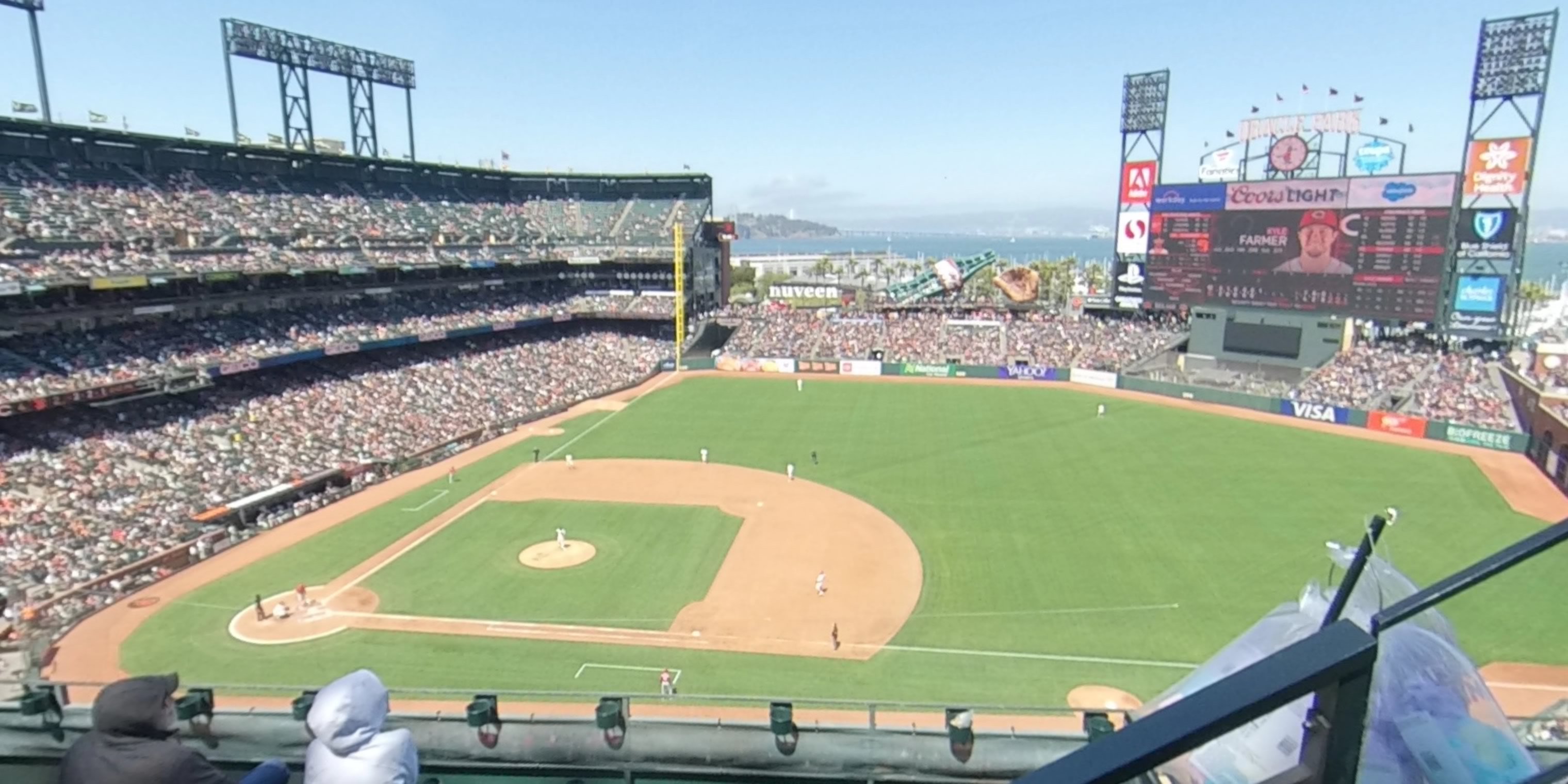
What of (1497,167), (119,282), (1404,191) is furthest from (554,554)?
(1497,167)

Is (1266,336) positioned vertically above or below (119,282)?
below

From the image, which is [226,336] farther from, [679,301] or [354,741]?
[354,741]

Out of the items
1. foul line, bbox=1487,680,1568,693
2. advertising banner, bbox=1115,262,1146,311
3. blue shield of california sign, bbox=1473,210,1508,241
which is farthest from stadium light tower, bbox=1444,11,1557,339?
foul line, bbox=1487,680,1568,693

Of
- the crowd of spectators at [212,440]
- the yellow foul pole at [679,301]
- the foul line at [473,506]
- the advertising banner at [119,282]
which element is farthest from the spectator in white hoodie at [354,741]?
the yellow foul pole at [679,301]

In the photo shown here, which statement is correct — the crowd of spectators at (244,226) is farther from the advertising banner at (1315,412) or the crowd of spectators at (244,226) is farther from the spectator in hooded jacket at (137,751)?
the advertising banner at (1315,412)

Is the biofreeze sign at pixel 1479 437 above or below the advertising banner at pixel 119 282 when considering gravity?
below
